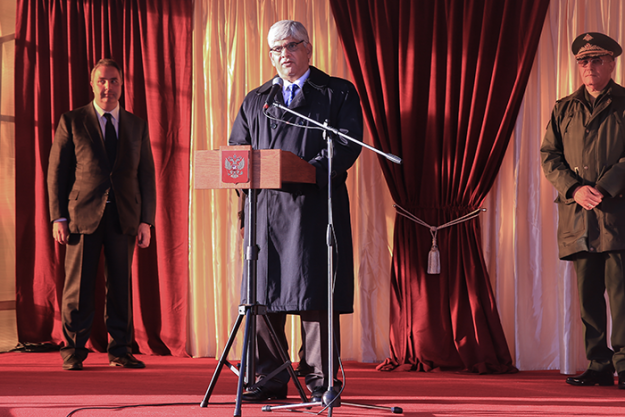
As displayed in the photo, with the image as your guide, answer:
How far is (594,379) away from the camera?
3.33 m

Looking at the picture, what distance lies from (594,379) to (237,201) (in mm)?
2492

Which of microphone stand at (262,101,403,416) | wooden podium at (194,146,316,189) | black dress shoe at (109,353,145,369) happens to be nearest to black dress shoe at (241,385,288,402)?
microphone stand at (262,101,403,416)

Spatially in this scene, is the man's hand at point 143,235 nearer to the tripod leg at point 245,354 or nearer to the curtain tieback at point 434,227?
the curtain tieback at point 434,227

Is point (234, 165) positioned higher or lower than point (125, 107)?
lower

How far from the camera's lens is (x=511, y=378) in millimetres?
3557

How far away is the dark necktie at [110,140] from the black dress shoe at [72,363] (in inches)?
48.0

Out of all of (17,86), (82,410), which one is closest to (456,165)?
(82,410)

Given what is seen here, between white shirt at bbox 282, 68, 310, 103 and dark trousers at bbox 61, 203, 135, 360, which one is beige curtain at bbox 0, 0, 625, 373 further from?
white shirt at bbox 282, 68, 310, 103

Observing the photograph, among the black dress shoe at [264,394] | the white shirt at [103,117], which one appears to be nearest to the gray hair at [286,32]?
the black dress shoe at [264,394]

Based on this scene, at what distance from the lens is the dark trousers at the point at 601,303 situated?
11.0 ft

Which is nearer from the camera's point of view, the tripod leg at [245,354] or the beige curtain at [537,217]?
the tripod leg at [245,354]

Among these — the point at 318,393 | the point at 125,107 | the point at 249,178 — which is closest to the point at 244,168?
the point at 249,178

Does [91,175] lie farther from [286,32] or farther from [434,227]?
[434,227]

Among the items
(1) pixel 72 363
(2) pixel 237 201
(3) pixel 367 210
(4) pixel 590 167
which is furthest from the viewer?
(2) pixel 237 201
